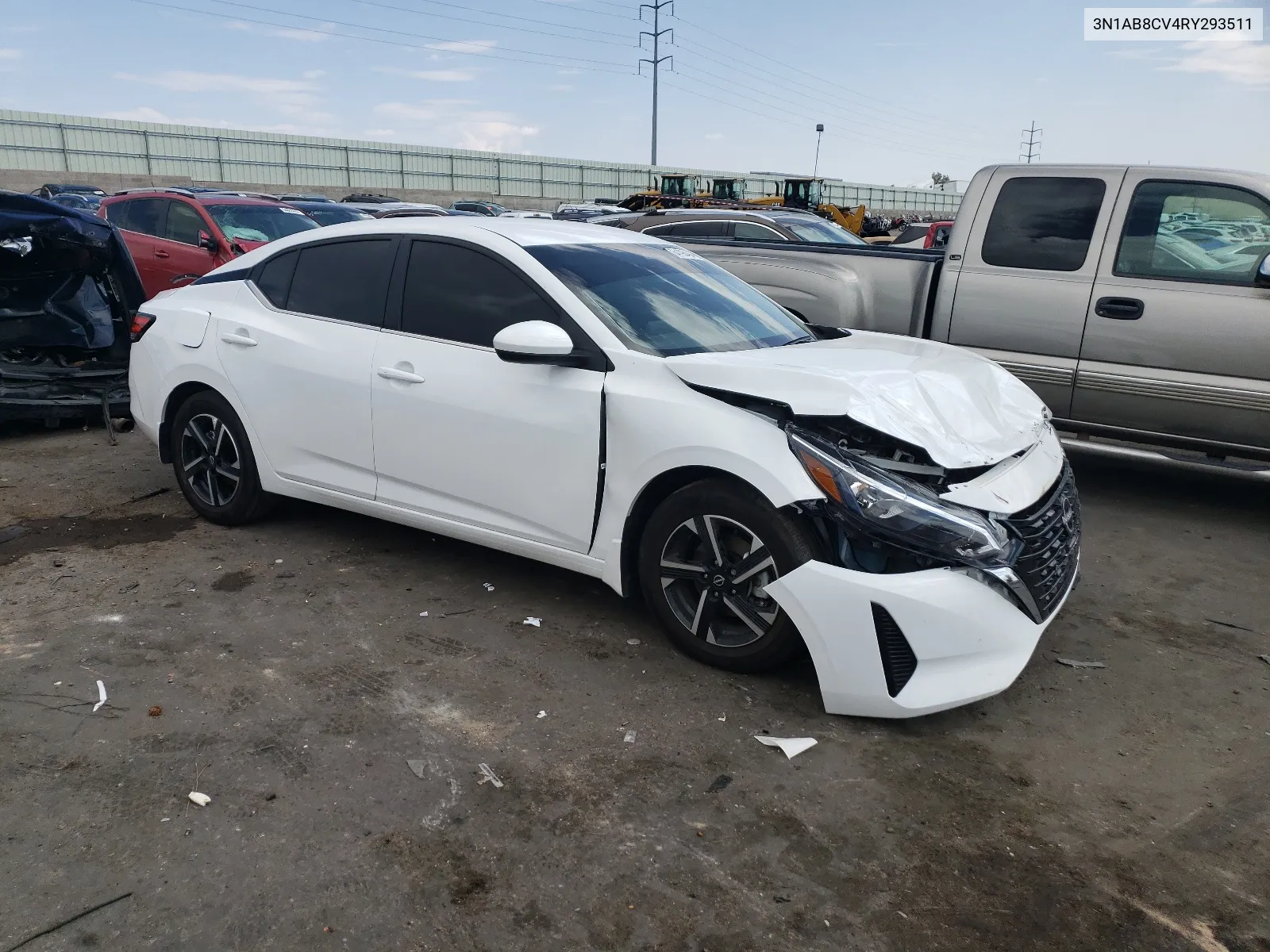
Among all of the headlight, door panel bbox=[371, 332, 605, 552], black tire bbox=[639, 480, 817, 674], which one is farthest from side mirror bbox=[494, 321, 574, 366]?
the headlight

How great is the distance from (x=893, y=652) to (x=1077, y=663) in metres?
1.22

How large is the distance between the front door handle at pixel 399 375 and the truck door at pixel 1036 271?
3885mm

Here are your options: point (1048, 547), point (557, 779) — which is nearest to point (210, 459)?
point (557, 779)

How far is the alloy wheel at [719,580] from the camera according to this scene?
3.62 meters

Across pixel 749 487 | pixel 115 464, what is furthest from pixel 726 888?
pixel 115 464

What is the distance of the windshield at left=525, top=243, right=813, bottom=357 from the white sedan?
0.01 m

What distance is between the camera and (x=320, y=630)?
419 cm

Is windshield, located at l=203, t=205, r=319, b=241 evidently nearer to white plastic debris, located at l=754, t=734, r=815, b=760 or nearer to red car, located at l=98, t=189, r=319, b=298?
red car, located at l=98, t=189, r=319, b=298

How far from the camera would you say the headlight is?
10.8ft

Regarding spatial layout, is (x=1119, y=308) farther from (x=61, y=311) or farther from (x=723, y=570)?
(x=61, y=311)

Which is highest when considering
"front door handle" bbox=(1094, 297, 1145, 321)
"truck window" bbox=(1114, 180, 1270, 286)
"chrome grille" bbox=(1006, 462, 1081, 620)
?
"truck window" bbox=(1114, 180, 1270, 286)

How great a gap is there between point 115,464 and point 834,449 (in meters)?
5.44

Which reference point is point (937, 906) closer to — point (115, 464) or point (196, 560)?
point (196, 560)

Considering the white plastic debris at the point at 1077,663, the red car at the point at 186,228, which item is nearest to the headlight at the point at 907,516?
the white plastic debris at the point at 1077,663
